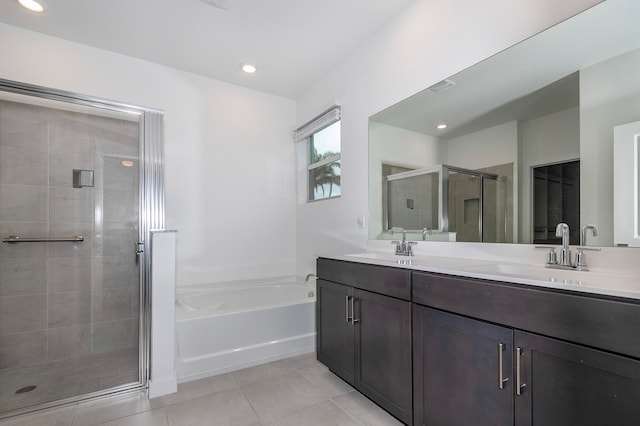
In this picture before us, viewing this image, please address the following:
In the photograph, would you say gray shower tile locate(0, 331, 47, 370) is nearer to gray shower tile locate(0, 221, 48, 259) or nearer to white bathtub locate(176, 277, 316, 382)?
gray shower tile locate(0, 221, 48, 259)

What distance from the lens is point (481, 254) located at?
1694 millimetres

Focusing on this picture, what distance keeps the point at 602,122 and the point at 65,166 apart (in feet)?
10.9

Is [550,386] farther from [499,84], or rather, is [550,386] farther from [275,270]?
[275,270]

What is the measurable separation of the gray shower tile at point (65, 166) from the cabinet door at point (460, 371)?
2.58 meters

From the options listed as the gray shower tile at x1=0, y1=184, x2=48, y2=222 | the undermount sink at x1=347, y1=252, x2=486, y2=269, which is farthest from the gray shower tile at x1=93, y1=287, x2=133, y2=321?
the undermount sink at x1=347, y1=252, x2=486, y2=269

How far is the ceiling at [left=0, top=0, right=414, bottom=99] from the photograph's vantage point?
2070 millimetres

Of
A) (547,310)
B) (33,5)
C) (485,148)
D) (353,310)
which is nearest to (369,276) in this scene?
(353,310)

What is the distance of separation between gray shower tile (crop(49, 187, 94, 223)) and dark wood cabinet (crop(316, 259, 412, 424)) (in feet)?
6.02

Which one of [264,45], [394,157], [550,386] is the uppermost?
[264,45]

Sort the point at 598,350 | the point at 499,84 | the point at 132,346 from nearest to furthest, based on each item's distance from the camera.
A: the point at 598,350
the point at 499,84
the point at 132,346

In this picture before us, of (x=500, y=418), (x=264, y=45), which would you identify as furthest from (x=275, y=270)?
(x=500, y=418)

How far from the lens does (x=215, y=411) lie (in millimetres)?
1754

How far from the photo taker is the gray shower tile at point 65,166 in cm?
229

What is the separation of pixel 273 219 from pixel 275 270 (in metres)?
0.58
